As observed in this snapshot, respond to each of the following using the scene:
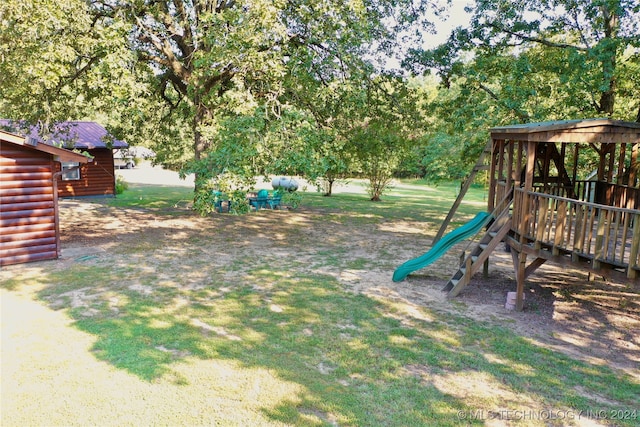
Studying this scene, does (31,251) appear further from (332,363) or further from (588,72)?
(588,72)

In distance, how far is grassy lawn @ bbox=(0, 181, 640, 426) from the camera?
488 centimetres

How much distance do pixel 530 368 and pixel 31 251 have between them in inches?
425

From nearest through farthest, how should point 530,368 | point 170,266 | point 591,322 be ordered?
point 530,368 < point 591,322 < point 170,266

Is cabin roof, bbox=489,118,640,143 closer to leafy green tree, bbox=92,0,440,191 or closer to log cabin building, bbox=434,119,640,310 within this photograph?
log cabin building, bbox=434,119,640,310

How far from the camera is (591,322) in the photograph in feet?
25.5

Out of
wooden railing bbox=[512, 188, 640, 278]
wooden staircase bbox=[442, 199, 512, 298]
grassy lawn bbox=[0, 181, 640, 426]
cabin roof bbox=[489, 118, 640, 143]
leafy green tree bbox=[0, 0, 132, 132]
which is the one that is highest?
leafy green tree bbox=[0, 0, 132, 132]

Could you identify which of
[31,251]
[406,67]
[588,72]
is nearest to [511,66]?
[588,72]

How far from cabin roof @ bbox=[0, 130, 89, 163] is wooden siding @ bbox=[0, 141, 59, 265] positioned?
31cm

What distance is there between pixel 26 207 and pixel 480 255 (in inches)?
399

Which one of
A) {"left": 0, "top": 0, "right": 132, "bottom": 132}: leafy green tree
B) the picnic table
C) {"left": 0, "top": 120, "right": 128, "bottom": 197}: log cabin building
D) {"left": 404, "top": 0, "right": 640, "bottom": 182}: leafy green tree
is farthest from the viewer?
{"left": 0, "top": 120, "right": 128, "bottom": 197}: log cabin building

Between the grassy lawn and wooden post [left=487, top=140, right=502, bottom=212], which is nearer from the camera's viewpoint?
the grassy lawn

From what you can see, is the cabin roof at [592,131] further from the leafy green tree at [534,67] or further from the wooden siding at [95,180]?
the wooden siding at [95,180]

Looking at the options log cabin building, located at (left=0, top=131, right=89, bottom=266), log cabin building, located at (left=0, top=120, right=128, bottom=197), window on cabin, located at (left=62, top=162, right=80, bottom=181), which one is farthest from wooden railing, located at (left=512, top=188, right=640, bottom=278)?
window on cabin, located at (left=62, top=162, right=80, bottom=181)

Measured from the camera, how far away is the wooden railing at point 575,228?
6.39m
